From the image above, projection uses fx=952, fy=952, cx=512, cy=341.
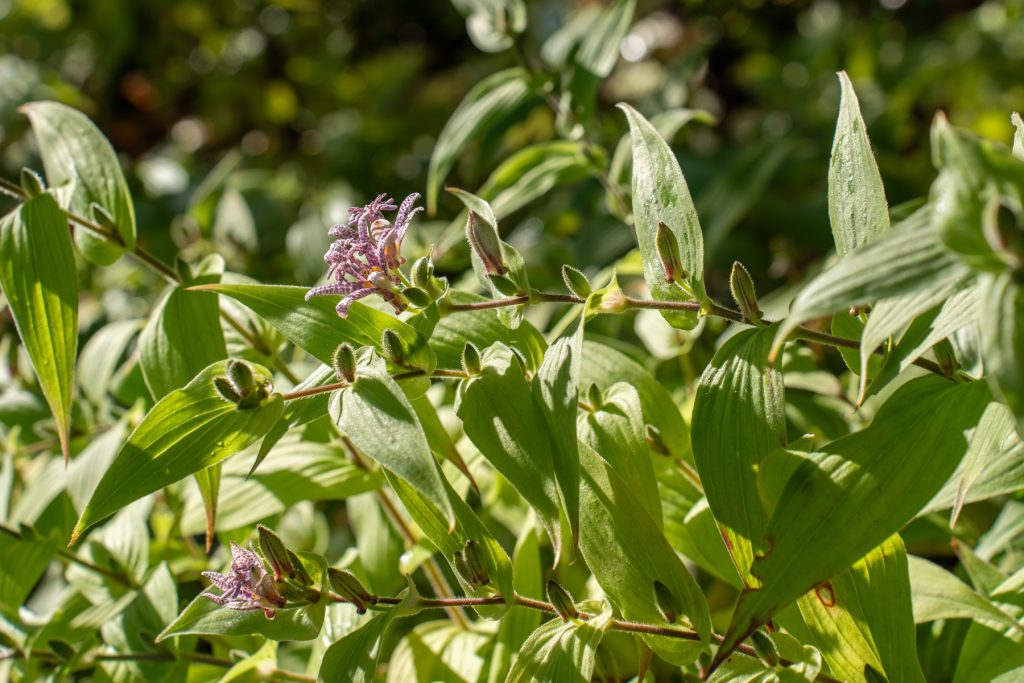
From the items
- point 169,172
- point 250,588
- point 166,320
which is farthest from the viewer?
point 169,172

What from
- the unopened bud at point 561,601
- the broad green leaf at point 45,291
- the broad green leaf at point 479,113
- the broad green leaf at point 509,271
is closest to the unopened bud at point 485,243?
the broad green leaf at point 509,271

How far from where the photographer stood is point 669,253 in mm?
619

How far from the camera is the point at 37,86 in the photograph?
1.91m

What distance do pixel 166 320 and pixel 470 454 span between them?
289 mm

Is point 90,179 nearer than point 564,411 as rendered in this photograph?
No

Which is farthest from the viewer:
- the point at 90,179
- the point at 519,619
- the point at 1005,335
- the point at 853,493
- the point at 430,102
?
the point at 430,102

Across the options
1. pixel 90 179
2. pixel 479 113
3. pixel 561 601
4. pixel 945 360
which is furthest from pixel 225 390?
pixel 479 113

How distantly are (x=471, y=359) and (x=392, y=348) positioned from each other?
0.18 feet

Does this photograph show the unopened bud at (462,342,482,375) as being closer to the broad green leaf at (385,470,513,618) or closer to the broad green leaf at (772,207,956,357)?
the broad green leaf at (385,470,513,618)

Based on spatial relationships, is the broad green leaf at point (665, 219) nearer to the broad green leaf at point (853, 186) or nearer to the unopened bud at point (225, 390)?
the broad green leaf at point (853, 186)

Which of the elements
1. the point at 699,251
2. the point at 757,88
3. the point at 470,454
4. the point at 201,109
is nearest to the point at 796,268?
the point at 757,88

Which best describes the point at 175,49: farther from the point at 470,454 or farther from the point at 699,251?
the point at 699,251

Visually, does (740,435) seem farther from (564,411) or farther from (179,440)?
(179,440)

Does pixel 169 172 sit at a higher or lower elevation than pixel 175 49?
lower
